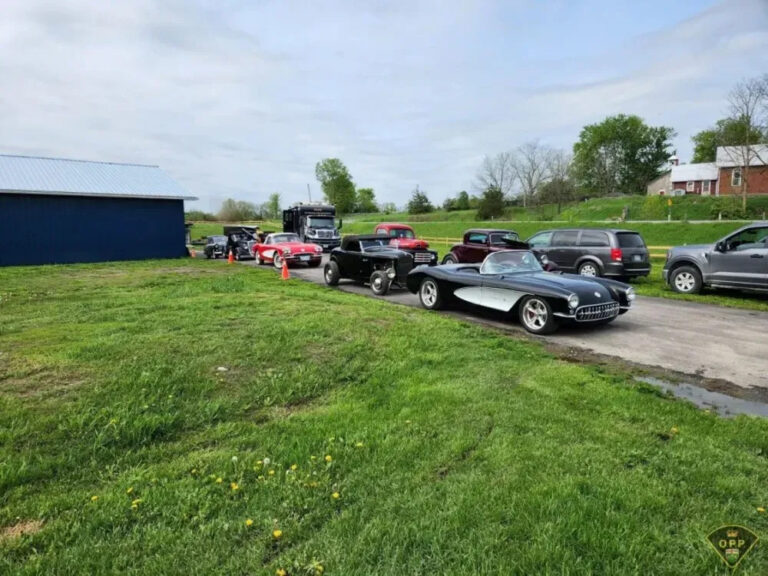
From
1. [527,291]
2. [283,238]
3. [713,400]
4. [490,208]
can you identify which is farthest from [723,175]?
[713,400]

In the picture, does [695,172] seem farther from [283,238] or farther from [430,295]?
[430,295]

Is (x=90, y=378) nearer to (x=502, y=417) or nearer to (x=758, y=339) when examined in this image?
(x=502, y=417)

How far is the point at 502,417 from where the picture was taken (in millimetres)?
3932

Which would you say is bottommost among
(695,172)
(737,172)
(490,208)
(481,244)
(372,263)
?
(372,263)

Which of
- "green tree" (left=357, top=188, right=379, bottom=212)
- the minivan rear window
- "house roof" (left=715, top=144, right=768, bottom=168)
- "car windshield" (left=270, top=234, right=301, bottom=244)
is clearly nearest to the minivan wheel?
the minivan rear window

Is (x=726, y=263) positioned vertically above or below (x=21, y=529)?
above

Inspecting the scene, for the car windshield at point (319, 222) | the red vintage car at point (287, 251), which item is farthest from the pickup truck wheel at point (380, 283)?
the car windshield at point (319, 222)

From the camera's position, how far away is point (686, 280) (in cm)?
1188

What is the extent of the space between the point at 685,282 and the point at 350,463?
465 inches

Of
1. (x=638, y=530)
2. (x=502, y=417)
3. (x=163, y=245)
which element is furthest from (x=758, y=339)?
(x=163, y=245)

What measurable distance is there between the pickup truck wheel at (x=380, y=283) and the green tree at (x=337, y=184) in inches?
2767

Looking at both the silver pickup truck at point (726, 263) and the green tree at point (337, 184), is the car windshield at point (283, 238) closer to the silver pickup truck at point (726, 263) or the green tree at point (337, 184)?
the silver pickup truck at point (726, 263)

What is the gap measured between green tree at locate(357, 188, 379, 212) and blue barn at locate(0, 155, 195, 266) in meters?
72.5

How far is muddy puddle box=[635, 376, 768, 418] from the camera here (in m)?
4.39
